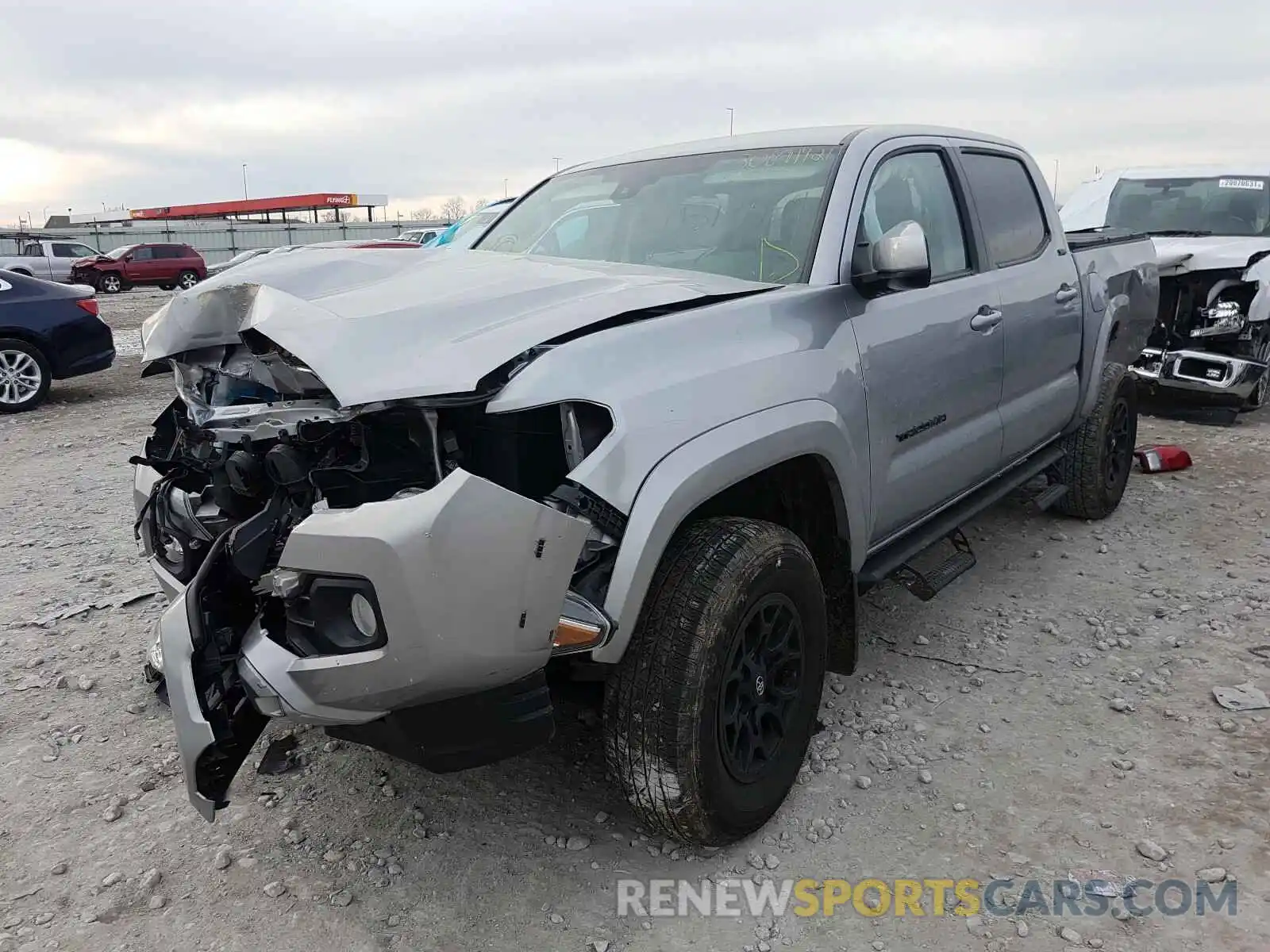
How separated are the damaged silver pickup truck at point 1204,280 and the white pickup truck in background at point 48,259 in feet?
66.5

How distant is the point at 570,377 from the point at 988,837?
170cm

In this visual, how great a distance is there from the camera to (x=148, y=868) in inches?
97.5

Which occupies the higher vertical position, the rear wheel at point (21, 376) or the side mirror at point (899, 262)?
the side mirror at point (899, 262)

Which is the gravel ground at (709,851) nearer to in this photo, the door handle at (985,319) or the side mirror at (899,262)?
the door handle at (985,319)

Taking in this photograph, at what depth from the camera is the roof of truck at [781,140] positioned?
3322mm

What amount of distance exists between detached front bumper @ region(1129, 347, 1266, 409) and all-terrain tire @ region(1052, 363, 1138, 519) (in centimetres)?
244

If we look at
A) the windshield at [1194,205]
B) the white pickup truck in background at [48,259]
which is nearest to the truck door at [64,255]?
the white pickup truck in background at [48,259]

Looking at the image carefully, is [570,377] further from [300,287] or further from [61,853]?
[61,853]

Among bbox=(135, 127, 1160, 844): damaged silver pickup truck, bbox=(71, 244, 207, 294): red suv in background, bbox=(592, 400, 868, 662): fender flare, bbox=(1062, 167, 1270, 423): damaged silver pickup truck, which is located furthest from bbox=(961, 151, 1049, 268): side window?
bbox=(71, 244, 207, 294): red suv in background

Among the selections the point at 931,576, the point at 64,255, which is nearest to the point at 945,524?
the point at 931,576

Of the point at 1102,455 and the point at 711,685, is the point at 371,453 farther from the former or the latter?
the point at 1102,455

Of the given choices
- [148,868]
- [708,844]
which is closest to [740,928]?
[708,844]

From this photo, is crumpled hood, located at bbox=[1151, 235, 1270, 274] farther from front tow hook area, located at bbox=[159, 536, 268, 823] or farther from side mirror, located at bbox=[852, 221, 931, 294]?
front tow hook area, located at bbox=[159, 536, 268, 823]

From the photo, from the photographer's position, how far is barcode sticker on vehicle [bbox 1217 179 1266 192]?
831 centimetres
